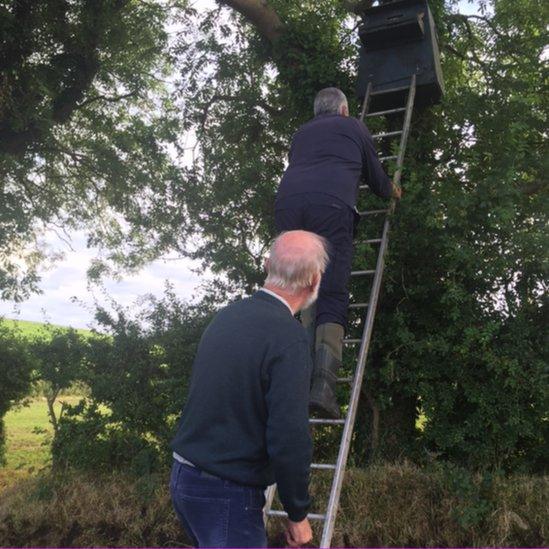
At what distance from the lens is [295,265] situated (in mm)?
2367

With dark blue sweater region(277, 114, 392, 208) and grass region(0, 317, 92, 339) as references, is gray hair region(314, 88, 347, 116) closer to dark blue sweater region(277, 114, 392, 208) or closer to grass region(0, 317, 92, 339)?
dark blue sweater region(277, 114, 392, 208)

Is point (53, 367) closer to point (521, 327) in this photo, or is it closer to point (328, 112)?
point (328, 112)

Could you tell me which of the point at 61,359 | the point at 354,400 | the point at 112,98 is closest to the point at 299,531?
the point at 354,400

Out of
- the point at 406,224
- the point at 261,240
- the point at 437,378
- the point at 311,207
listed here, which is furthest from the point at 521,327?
the point at 261,240

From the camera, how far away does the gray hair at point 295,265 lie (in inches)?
93.3

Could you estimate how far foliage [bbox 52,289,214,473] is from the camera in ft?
20.7

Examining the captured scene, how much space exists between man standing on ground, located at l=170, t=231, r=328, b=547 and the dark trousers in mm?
1596

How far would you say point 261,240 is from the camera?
280 inches

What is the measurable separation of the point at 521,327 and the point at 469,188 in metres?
1.48

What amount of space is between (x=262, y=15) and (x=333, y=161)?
159 inches

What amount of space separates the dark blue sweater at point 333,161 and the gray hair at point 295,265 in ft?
5.21

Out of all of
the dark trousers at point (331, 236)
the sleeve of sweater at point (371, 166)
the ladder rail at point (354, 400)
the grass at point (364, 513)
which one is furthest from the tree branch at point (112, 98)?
the dark trousers at point (331, 236)

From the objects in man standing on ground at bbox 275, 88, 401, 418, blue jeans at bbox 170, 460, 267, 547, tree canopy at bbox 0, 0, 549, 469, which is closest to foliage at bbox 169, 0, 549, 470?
tree canopy at bbox 0, 0, 549, 469

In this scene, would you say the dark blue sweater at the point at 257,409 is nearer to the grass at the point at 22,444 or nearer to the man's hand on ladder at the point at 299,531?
the man's hand on ladder at the point at 299,531
